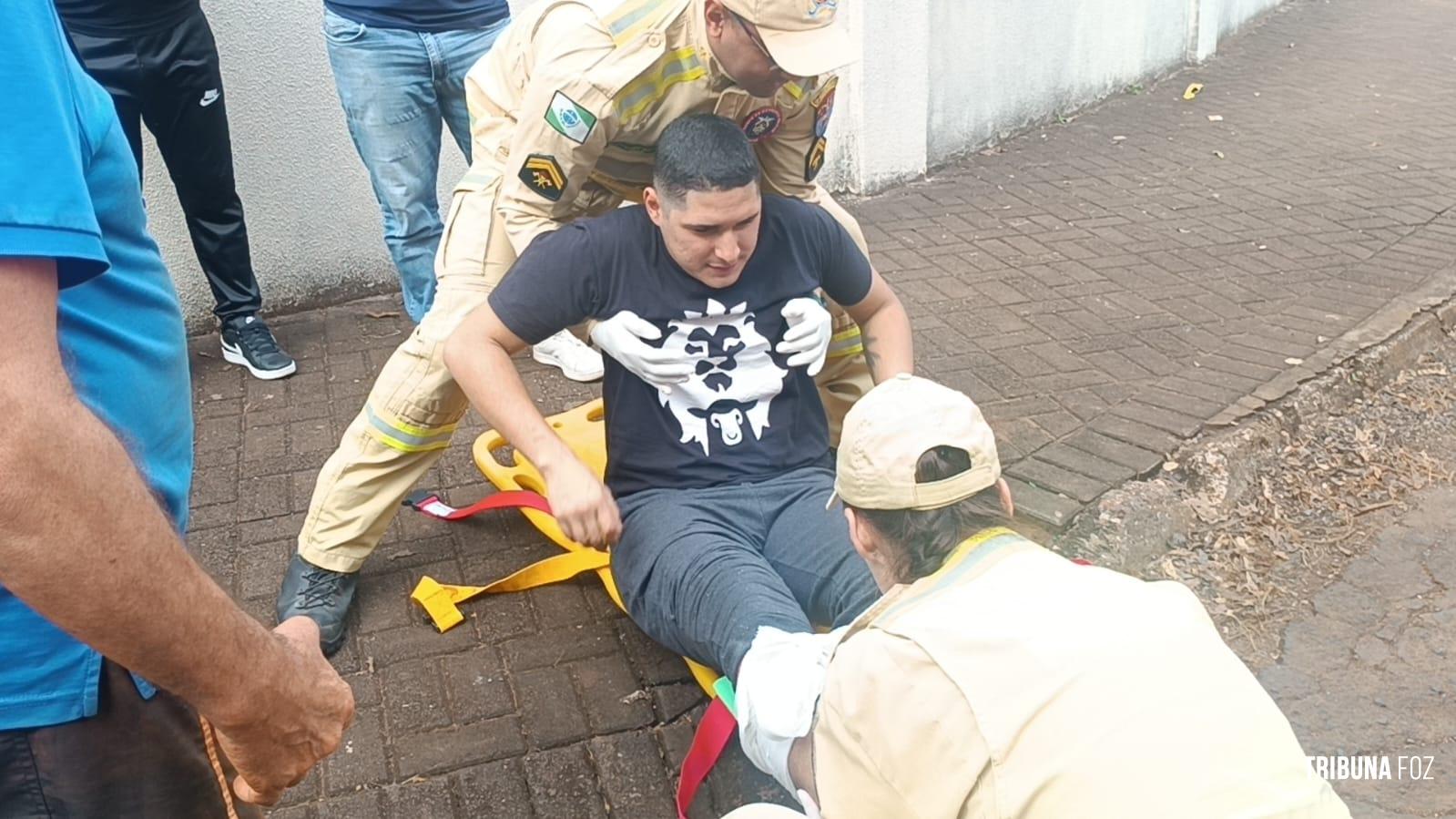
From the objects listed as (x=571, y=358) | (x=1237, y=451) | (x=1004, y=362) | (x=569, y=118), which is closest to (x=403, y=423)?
(x=569, y=118)

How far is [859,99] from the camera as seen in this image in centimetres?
613

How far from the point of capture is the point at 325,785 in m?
2.52

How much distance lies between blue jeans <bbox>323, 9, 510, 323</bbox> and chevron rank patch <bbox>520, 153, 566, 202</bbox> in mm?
1312

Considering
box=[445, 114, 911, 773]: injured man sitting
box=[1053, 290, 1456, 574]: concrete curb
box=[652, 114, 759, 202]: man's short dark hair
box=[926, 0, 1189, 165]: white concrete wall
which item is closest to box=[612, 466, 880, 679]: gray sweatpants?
box=[445, 114, 911, 773]: injured man sitting

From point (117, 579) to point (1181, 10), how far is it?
922 centimetres

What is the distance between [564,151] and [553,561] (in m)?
1.06

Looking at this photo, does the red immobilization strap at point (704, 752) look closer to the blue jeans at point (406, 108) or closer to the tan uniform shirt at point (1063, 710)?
the tan uniform shirt at point (1063, 710)

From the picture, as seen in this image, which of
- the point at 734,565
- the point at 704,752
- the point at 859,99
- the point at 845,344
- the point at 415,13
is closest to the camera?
the point at 704,752

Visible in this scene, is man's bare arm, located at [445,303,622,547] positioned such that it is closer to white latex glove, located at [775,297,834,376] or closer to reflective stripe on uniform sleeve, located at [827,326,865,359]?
white latex glove, located at [775,297,834,376]

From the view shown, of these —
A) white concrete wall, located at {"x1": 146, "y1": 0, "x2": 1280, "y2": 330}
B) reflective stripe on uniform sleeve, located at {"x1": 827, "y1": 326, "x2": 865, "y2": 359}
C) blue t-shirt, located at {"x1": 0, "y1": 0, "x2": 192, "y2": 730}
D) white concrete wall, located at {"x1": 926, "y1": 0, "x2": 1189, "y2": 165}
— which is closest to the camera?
blue t-shirt, located at {"x1": 0, "y1": 0, "x2": 192, "y2": 730}

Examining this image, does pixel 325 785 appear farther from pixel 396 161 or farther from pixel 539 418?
pixel 396 161

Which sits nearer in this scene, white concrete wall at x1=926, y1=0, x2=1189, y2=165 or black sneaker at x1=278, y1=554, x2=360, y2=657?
black sneaker at x1=278, y1=554, x2=360, y2=657

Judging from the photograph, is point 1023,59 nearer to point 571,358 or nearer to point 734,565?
point 571,358

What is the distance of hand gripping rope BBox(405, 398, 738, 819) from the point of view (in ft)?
7.70
